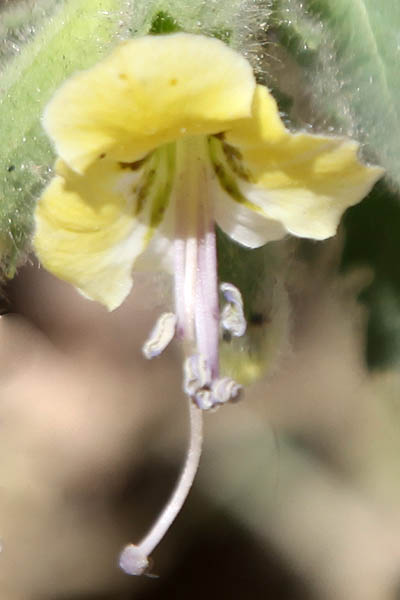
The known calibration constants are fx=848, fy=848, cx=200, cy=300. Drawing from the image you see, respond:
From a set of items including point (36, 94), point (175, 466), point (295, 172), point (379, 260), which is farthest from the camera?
point (175, 466)

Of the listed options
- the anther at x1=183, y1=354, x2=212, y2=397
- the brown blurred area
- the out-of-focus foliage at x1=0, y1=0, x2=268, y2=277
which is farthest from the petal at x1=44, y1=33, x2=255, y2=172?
the brown blurred area

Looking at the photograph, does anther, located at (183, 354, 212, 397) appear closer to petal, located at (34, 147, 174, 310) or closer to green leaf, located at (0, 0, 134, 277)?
petal, located at (34, 147, 174, 310)

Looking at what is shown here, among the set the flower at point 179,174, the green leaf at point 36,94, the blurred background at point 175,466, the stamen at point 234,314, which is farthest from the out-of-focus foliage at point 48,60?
the blurred background at point 175,466

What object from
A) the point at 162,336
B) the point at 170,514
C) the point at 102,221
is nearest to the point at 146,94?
the point at 102,221

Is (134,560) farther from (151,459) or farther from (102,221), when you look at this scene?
(151,459)

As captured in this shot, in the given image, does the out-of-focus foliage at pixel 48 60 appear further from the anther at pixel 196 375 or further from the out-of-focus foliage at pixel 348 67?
the anther at pixel 196 375

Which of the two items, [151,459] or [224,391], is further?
[151,459]

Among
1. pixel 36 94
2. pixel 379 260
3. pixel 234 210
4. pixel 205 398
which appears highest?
pixel 36 94

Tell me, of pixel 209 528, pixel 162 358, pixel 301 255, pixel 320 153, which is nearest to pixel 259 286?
pixel 301 255
